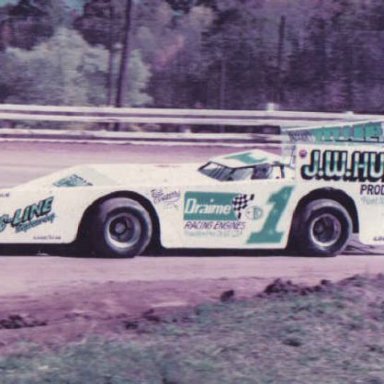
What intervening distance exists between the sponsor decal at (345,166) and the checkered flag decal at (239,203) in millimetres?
711

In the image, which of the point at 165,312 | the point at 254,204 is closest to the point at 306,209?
the point at 254,204

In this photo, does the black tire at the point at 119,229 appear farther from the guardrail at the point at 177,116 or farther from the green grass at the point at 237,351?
the guardrail at the point at 177,116

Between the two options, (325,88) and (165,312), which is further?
(325,88)

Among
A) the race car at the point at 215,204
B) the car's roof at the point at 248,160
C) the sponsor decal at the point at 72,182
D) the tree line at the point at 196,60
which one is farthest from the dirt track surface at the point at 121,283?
the tree line at the point at 196,60

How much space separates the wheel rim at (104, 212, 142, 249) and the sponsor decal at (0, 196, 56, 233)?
0.66 meters

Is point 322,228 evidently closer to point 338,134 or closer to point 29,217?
point 338,134

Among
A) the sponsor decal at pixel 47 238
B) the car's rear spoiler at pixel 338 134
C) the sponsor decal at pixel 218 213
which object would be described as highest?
the car's rear spoiler at pixel 338 134

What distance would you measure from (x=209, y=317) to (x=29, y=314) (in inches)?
61.6

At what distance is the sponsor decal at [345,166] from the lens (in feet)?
37.2

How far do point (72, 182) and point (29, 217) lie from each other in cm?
69

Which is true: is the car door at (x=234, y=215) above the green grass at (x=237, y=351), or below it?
above

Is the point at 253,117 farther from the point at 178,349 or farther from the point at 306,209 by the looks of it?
the point at 178,349

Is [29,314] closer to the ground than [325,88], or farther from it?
closer to the ground

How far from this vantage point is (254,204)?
11.1 m
